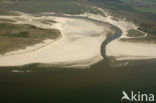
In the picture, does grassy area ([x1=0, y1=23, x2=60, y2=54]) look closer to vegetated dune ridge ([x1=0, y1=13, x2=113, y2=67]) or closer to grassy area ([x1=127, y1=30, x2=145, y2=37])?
vegetated dune ridge ([x1=0, y1=13, x2=113, y2=67])

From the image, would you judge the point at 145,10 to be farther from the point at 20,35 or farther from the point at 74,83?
the point at 74,83

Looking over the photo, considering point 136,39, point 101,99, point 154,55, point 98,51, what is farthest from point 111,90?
point 136,39

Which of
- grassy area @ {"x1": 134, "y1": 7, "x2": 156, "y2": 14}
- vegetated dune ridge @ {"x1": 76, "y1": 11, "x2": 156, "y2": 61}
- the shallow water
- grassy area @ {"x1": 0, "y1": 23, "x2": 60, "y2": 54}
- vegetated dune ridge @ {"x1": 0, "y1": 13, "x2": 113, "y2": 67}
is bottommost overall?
the shallow water

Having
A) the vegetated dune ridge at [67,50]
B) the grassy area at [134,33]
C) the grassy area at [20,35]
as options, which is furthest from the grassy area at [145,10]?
the grassy area at [20,35]

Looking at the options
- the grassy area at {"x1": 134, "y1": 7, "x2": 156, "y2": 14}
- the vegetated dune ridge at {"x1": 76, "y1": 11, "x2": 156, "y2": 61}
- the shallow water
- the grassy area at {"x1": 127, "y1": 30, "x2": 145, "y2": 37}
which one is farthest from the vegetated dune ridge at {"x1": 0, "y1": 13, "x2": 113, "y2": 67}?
the grassy area at {"x1": 134, "y1": 7, "x2": 156, "y2": 14}

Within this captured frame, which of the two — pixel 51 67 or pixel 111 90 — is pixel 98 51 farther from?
pixel 111 90

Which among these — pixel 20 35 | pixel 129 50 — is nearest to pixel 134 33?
pixel 129 50
